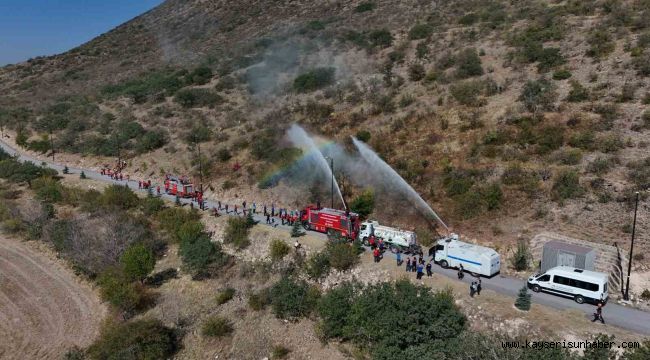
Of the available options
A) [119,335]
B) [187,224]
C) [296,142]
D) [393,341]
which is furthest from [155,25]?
[393,341]

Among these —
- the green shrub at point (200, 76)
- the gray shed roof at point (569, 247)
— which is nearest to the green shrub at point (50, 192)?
the green shrub at point (200, 76)

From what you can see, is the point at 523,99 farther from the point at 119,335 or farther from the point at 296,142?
the point at 119,335

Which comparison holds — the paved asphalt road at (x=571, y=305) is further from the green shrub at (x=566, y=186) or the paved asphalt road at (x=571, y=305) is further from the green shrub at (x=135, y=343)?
the green shrub at (x=135, y=343)

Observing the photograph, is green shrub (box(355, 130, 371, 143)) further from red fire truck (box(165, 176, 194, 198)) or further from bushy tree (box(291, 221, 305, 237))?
red fire truck (box(165, 176, 194, 198))

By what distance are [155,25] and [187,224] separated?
110 meters

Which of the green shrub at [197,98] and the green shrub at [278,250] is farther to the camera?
the green shrub at [197,98]

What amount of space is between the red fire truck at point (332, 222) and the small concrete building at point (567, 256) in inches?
530

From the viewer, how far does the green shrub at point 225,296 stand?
32469 mm

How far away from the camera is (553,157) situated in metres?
37.8

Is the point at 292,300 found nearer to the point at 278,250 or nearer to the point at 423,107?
the point at 278,250

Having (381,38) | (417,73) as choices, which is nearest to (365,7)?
(381,38)

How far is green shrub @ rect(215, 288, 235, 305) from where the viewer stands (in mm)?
32469

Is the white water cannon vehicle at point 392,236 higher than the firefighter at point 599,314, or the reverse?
the white water cannon vehicle at point 392,236

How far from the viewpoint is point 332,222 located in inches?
1409
